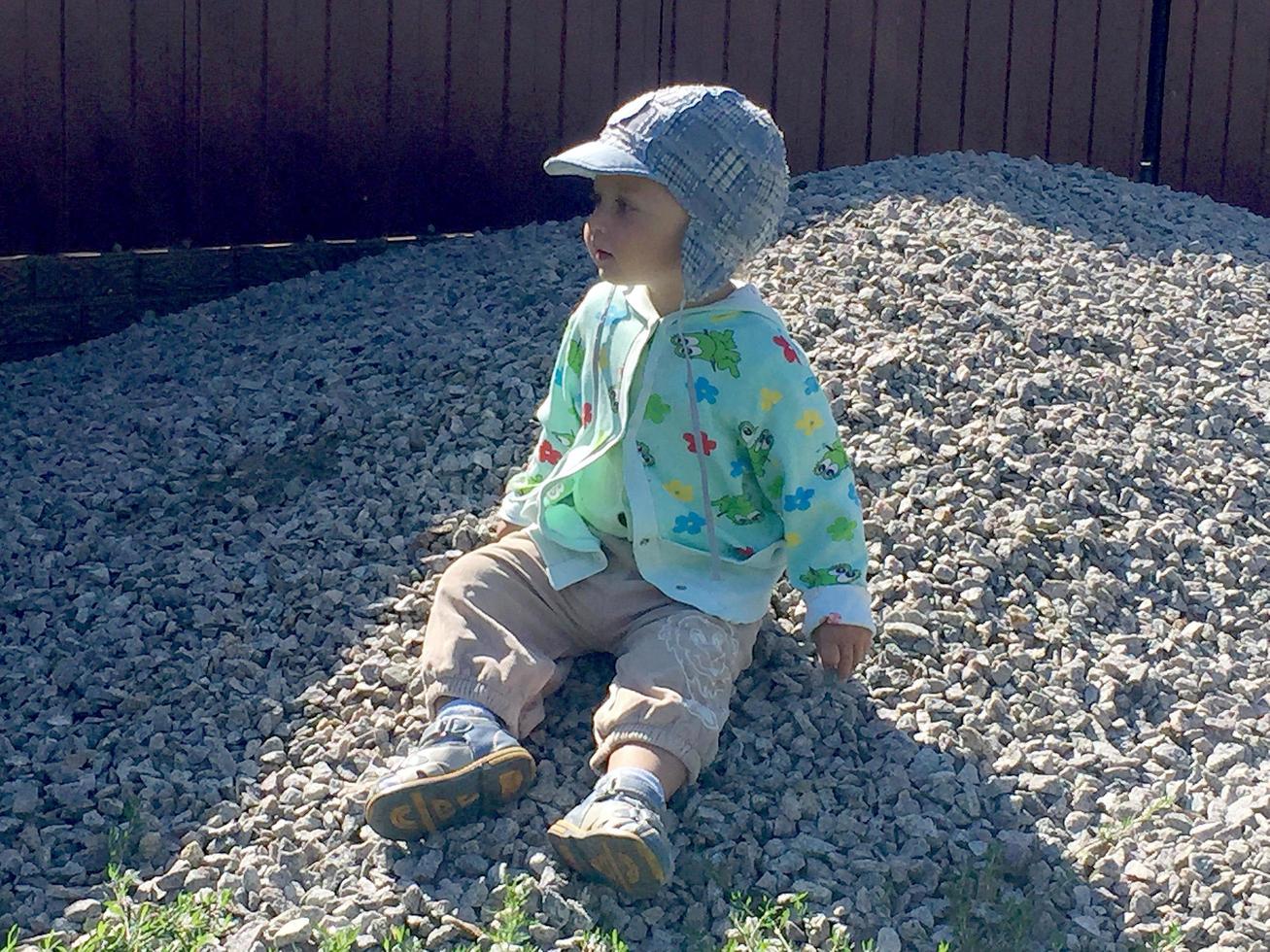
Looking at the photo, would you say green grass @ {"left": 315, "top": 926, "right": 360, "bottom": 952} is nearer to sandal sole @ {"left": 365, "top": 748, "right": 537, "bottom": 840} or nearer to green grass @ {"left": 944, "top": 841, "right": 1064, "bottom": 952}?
sandal sole @ {"left": 365, "top": 748, "right": 537, "bottom": 840}

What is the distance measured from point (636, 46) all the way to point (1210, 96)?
333 cm

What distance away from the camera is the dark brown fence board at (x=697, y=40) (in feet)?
22.8

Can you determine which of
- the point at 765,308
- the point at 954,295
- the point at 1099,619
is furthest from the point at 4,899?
the point at 954,295

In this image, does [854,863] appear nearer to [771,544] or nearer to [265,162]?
[771,544]

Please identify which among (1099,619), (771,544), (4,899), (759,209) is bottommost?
(4,899)

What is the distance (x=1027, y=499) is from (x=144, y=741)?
208 cm

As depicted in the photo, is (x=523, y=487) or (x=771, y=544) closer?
(x=771, y=544)

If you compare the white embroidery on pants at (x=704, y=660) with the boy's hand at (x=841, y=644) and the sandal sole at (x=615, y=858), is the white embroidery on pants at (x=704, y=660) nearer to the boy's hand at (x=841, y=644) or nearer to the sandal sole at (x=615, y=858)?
the boy's hand at (x=841, y=644)

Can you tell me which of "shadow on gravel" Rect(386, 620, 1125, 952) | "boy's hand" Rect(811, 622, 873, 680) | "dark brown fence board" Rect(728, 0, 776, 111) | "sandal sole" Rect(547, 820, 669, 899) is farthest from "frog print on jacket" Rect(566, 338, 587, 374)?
"dark brown fence board" Rect(728, 0, 776, 111)

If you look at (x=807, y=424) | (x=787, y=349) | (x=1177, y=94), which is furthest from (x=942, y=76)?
(x=807, y=424)

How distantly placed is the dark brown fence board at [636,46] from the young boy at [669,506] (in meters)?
3.72

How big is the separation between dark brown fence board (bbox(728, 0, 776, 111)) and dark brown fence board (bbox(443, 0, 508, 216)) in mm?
1065

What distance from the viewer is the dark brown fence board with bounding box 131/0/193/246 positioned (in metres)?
6.02

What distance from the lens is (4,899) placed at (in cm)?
291
